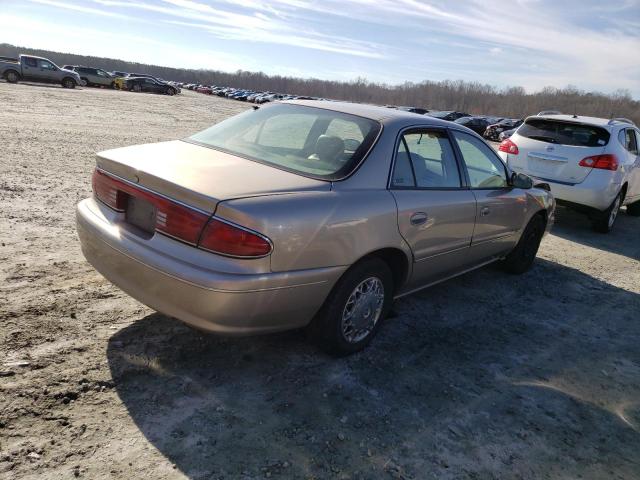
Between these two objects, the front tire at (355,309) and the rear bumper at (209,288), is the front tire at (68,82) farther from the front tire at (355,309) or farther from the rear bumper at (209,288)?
the front tire at (355,309)

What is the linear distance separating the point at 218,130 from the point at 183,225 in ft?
4.70

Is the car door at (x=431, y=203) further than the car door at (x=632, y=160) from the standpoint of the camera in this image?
No

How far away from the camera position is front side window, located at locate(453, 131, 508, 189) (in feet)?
13.9

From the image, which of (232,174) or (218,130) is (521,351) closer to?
(232,174)

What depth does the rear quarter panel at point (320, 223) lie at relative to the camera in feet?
8.44

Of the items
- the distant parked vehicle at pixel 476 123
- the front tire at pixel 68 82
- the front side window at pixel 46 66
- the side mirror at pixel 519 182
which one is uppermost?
the distant parked vehicle at pixel 476 123

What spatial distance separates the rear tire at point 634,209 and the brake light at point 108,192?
9.87 metres

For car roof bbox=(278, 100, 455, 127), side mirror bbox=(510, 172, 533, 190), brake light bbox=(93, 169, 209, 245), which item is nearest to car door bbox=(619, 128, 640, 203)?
side mirror bbox=(510, 172, 533, 190)

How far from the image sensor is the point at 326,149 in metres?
3.35

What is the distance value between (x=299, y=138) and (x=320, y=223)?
1.06m

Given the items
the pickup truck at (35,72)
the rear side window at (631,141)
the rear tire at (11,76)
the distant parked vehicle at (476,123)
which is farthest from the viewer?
the distant parked vehicle at (476,123)

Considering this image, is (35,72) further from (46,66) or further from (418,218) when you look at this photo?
(418,218)

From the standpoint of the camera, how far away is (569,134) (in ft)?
25.3

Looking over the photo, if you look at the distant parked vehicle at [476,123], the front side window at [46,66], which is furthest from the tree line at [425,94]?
the front side window at [46,66]
